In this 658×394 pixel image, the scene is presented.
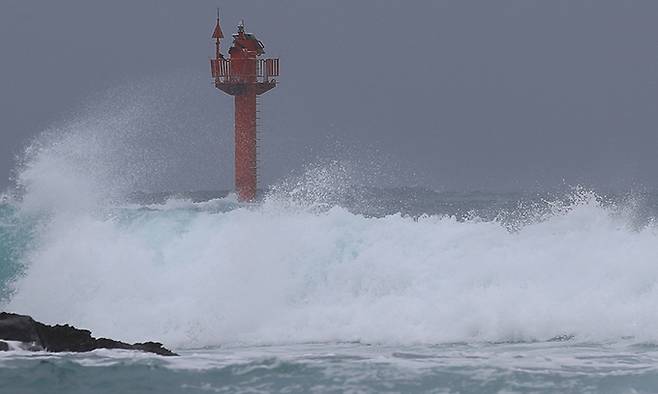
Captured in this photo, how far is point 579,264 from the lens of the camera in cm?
2116

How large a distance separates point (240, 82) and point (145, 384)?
24.3 metres

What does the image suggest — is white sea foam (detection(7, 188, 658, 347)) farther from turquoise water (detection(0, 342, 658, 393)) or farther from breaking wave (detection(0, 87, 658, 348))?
turquoise water (detection(0, 342, 658, 393))

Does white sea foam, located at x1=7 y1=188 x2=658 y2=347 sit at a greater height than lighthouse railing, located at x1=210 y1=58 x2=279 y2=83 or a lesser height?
lesser

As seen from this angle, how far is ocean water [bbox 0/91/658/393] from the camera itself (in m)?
13.9

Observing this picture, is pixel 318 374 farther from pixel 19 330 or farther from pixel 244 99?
pixel 244 99

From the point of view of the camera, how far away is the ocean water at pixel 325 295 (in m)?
13.9

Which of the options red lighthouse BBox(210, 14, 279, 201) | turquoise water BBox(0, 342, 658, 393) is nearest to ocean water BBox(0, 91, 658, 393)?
turquoise water BBox(0, 342, 658, 393)

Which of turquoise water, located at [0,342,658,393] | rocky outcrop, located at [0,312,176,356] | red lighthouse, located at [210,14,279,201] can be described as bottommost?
turquoise water, located at [0,342,658,393]

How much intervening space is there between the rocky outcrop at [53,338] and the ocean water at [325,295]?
0.39m

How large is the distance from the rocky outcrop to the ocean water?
0.39 metres

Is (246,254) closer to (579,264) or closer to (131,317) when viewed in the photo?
(131,317)

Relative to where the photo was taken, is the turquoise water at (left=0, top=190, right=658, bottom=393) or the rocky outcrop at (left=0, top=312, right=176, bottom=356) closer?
the turquoise water at (left=0, top=190, right=658, bottom=393)

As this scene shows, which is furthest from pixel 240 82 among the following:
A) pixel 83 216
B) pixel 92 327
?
pixel 92 327

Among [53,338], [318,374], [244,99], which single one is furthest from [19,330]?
[244,99]
